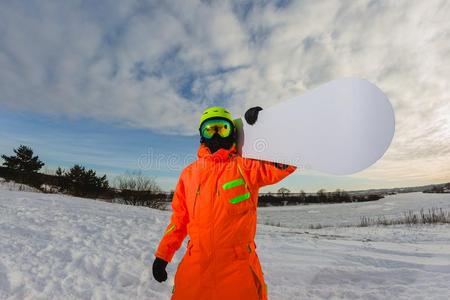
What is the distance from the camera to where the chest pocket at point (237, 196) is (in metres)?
1.72

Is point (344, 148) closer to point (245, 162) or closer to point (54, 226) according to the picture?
point (245, 162)

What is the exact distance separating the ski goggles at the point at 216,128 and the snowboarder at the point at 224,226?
0.18 feet

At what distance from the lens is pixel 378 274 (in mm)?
4070

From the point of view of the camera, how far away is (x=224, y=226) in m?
1.70

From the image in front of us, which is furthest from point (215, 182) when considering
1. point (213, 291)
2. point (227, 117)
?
point (213, 291)

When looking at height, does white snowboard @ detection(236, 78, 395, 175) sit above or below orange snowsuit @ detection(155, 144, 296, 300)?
above

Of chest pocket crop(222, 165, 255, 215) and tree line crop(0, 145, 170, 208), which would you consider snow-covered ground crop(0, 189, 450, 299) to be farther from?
tree line crop(0, 145, 170, 208)

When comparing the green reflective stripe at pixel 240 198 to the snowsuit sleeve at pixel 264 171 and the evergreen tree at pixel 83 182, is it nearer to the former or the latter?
the snowsuit sleeve at pixel 264 171

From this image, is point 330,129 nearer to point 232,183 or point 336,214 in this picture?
point 232,183

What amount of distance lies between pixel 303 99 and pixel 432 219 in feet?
47.5

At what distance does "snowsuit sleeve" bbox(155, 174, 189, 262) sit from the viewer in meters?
2.07

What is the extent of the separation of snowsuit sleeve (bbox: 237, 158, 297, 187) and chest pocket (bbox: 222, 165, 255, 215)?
6cm

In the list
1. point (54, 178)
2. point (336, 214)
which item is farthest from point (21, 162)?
point (336, 214)

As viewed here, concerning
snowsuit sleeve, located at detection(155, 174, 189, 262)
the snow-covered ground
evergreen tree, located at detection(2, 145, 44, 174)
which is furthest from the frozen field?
evergreen tree, located at detection(2, 145, 44, 174)
